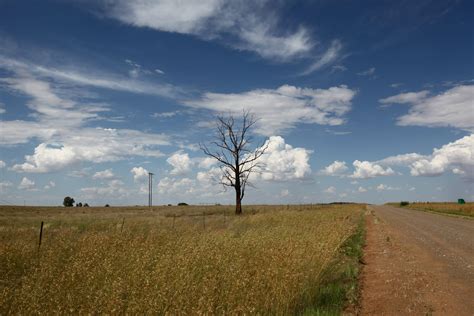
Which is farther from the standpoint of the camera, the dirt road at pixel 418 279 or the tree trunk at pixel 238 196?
the tree trunk at pixel 238 196

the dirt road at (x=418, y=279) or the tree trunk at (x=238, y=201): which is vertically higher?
the tree trunk at (x=238, y=201)

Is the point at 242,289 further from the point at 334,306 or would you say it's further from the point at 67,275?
the point at 67,275

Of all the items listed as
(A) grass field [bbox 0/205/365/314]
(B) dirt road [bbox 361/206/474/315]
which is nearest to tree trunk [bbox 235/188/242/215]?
(B) dirt road [bbox 361/206/474/315]

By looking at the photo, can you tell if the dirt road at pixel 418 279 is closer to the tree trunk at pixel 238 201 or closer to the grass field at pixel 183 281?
the grass field at pixel 183 281

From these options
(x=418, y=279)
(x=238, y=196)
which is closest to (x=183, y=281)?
(x=418, y=279)

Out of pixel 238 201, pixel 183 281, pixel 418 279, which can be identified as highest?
pixel 238 201

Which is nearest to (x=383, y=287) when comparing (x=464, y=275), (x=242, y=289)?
(x=464, y=275)

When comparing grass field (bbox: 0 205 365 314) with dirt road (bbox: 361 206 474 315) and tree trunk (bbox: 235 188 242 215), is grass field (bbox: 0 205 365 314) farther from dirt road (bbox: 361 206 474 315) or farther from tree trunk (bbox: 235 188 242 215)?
tree trunk (bbox: 235 188 242 215)

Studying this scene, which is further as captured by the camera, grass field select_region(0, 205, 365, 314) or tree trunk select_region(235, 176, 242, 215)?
tree trunk select_region(235, 176, 242, 215)

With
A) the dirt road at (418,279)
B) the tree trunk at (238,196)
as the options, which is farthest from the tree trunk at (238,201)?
the dirt road at (418,279)

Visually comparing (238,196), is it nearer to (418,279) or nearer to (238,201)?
(238,201)

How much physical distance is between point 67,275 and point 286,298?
416 cm

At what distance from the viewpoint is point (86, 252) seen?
9.16 meters

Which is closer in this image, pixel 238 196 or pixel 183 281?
pixel 183 281
